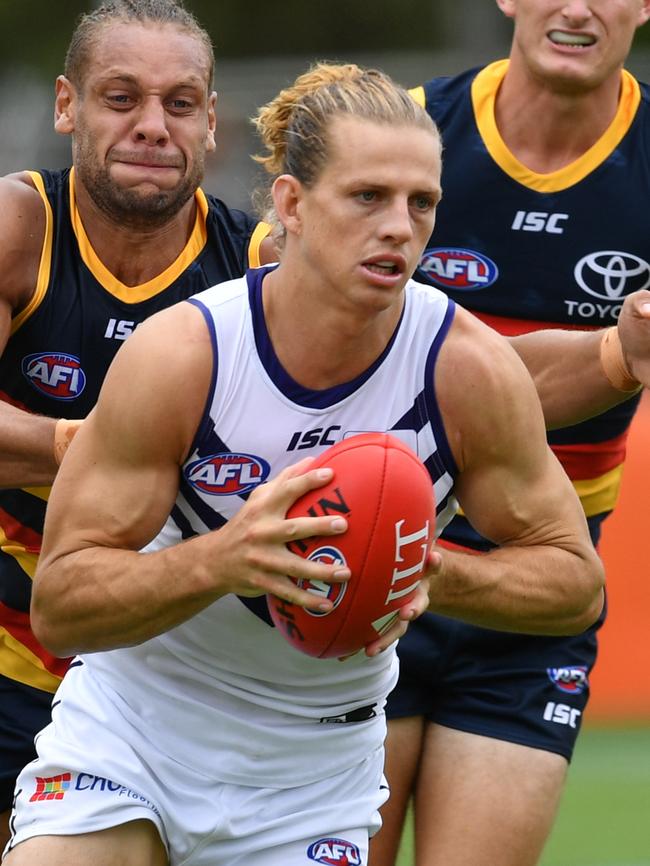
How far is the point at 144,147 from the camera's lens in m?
4.77

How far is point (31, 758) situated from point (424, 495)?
2.22 metres

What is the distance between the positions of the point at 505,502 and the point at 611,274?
150 centimetres

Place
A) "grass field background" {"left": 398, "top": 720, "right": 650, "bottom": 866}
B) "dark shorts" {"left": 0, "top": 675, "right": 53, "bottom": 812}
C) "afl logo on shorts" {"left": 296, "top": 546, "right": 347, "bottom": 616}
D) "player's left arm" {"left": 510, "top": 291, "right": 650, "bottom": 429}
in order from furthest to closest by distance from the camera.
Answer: "grass field background" {"left": 398, "top": 720, "right": 650, "bottom": 866} → "dark shorts" {"left": 0, "top": 675, "right": 53, "bottom": 812} → "player's left arm" {"left": 510, "top": 291, "right": 650, "bottom": 429} → "afl logo on shorts" {"left": 296, "top": 546, "right": 347, "bottom": 616}

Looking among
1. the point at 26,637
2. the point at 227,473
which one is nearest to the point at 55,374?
the point at 26,637

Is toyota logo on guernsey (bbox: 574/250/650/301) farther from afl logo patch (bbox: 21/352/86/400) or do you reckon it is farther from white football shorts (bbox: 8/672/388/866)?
white football shorts (bbox: 8/672/388/866)

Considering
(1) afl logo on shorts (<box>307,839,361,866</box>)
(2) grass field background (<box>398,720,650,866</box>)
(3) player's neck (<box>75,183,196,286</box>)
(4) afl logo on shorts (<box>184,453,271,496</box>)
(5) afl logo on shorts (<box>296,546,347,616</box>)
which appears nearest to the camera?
(5) afl logo on shorts (<box>296,546,347,616</box>)

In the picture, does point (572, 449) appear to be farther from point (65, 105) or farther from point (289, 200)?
point (65, 105)

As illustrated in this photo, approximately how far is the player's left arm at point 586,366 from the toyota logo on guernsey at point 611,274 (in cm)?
39

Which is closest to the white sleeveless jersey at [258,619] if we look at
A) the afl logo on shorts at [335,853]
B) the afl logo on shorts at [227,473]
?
the afl logo on shorts at [227,473]

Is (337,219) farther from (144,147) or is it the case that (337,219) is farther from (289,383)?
(144,147)

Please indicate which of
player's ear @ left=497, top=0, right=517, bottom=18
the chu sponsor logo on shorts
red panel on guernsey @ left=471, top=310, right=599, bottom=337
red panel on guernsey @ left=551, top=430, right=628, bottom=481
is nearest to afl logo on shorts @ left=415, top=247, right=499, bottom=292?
red panel on guernsey @ left=471, top=310, right=599, bottom=337

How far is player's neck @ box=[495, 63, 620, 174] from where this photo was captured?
5.09 meters

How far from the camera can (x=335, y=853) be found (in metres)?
3.92

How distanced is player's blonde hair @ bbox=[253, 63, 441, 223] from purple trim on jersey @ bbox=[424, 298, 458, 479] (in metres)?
0.41
